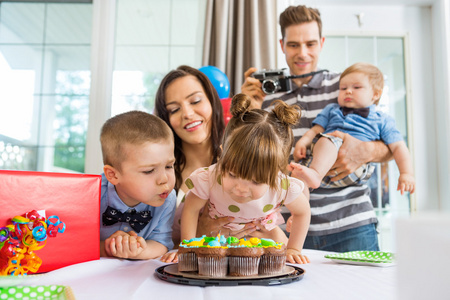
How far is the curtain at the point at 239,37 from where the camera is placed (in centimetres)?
266

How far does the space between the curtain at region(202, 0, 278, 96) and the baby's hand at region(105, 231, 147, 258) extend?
1720 millimetres

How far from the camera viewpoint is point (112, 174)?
119 cm

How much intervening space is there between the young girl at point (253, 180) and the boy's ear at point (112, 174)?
0.21 meters

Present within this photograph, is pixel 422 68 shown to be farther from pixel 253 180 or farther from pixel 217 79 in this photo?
pixel 253 180

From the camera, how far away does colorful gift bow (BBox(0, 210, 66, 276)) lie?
80cm

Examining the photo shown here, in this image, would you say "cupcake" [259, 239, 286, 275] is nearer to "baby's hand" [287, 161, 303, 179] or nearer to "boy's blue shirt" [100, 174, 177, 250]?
"boy's blue shirt" [100, 174, 177, 250]

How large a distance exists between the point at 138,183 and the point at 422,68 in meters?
2.62

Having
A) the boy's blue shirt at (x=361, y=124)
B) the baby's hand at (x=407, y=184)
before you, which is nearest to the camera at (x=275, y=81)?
the boy's blue shirt at (x=361, y=124)

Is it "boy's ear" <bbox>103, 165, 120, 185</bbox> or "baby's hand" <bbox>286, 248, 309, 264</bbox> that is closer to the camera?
"baby's hand" <bbox>286, 248, 309, 264</bbox>

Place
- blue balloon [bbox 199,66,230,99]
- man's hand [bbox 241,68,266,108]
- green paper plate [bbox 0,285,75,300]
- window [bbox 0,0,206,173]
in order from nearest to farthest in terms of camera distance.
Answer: green paper plate [bbox 0,285,75,300] → man's hand [bbox 241,68,266,108] → blue balloon [bbox 199,66,230,99] → window [bbox 0,0,206,173]

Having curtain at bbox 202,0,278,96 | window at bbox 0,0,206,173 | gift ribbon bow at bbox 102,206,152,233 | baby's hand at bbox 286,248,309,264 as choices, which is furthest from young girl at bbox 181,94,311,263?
window at bbox 0,0,206,173

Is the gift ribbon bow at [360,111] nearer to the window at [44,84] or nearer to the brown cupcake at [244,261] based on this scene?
the brown cupcake at [244,261]

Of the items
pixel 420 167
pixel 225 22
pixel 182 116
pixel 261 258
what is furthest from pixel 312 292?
pixel 420 167

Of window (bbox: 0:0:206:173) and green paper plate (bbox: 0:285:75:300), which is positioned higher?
window (bbox: 0:0:206:173)
